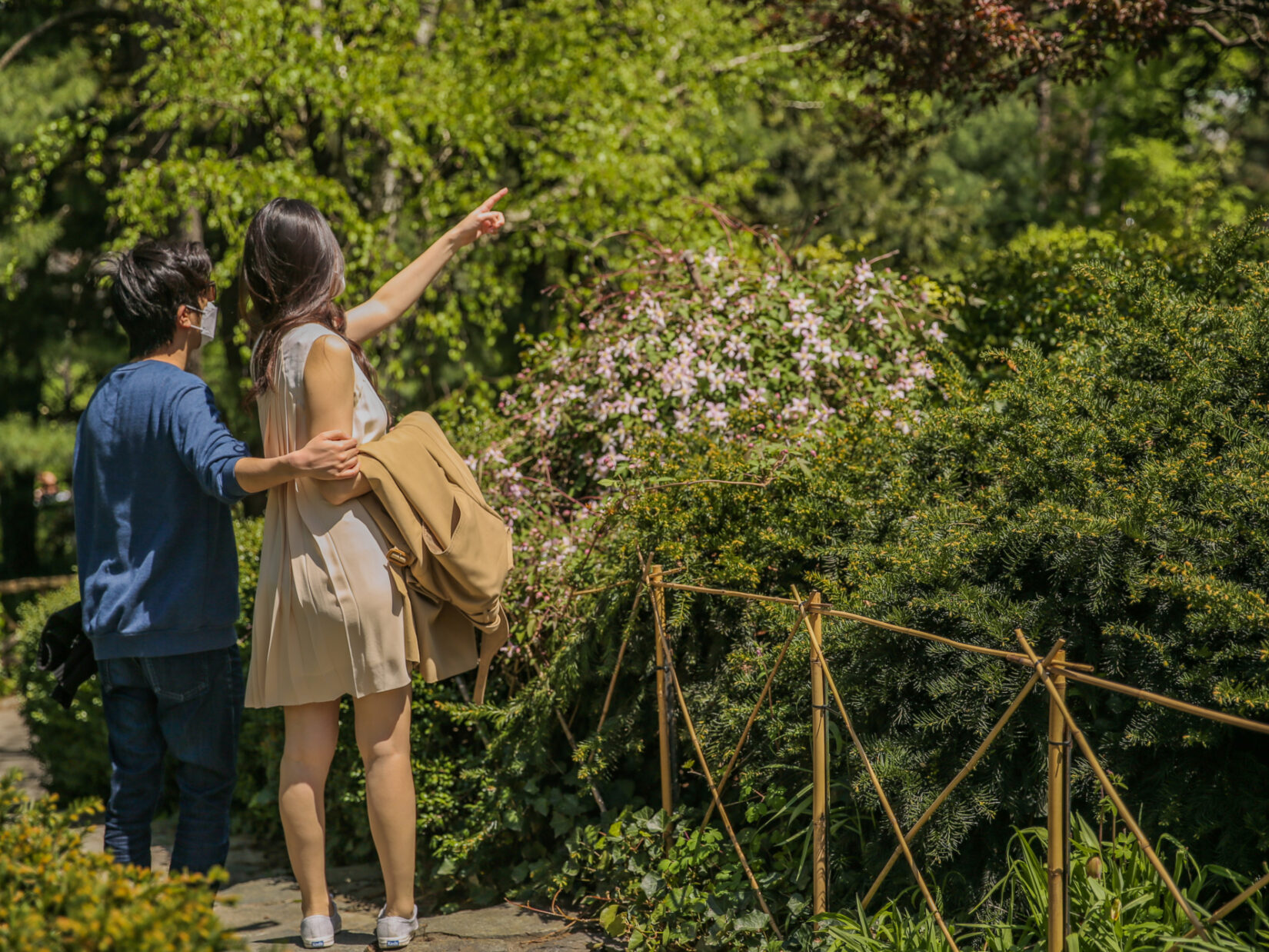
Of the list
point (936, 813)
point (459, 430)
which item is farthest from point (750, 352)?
point (936, 813)

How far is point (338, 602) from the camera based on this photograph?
2.40m

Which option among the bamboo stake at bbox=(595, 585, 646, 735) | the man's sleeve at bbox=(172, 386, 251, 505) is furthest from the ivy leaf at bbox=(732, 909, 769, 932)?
the man's sleeve at bbox=(172, 386, 251, 505)

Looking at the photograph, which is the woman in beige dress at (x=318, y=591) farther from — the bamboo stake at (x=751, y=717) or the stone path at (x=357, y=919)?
the bamboo stake at (x=751, y=717)

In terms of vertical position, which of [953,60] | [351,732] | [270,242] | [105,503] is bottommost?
[351,732]

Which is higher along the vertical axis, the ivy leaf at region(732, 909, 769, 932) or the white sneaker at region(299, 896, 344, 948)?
the ivy leaf at region(732, 909, 769, 932)

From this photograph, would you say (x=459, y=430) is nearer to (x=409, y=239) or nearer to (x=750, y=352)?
(x=750, y=352)

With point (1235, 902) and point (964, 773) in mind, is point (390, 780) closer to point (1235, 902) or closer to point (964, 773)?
point (964, 773)

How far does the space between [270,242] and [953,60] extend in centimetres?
350

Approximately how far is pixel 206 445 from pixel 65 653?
0.80m

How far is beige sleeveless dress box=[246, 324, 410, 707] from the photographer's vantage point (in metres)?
2.41

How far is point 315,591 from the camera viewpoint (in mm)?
2404

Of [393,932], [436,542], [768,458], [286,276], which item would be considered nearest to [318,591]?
[436,542]

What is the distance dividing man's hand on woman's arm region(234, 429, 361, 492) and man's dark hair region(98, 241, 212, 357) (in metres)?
0.52

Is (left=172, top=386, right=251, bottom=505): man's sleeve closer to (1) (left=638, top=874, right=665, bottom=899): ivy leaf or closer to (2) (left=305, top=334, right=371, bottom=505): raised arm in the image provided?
(2) (left=305, top=334, right=371, bottom=505): raised arm
